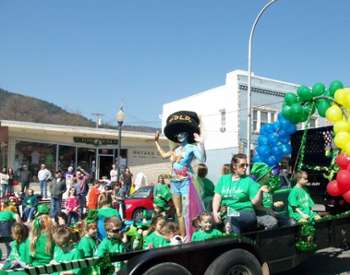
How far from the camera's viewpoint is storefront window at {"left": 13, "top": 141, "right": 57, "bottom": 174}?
2255cm

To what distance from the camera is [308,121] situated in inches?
311

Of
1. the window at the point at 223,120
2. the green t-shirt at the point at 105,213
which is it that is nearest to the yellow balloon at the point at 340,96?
the green t-shirt at the point at 105,213

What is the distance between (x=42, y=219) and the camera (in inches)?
225

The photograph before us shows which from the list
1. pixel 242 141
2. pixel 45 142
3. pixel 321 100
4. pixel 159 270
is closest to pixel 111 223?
pixel 159 270

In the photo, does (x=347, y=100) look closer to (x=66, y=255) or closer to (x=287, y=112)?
(x=287, y=112)

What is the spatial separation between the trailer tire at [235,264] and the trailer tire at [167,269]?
1.02 ft

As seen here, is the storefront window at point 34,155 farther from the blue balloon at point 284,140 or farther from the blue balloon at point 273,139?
the blue balloon at point 284,140

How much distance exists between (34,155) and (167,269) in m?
19.8

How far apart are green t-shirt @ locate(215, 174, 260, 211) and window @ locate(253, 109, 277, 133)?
2174 cm

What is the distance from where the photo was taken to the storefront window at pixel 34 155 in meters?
22.5

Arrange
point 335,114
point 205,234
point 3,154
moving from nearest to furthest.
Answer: point 205,234
point 335,114
point 3,154

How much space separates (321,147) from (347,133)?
1.57 m

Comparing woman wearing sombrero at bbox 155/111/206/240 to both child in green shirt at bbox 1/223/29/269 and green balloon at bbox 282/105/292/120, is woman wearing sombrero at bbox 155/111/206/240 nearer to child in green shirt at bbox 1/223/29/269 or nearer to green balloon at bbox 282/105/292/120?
child in green shirt at bbox 1/223/29/269

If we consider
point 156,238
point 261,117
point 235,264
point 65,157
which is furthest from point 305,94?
point 261,117
